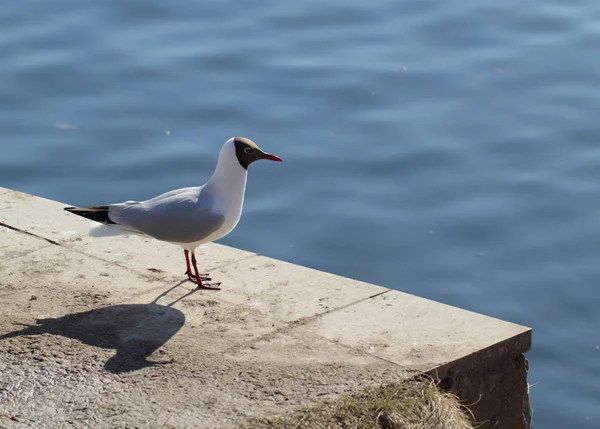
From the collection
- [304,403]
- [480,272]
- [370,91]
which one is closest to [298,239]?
[480,272]

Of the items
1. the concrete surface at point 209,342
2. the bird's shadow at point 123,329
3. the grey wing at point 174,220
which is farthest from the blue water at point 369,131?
the bird's shadow at point 123,329

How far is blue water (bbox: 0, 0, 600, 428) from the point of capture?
8836mm

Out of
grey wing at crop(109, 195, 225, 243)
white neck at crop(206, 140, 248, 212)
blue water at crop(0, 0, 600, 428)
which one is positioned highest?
white neck at crop(206, 140, 248, 212)

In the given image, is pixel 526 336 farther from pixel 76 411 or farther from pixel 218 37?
pixel 218 37

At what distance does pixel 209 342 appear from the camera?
509 cm

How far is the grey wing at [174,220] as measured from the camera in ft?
18.2

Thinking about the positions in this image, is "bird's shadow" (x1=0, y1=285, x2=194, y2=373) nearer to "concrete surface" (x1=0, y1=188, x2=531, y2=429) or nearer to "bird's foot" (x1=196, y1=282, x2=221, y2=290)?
"concrete surface" (x1=0, y1=188, x2=531, y2=429)

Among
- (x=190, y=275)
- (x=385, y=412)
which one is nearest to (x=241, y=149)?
(x=190, y=275)

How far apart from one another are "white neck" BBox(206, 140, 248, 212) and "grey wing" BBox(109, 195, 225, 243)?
86 millimetres

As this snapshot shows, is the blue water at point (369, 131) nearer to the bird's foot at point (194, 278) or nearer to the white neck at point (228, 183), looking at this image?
the bird's foot at point (194, 278)

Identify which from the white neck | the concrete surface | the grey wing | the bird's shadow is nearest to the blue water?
the concrete surface

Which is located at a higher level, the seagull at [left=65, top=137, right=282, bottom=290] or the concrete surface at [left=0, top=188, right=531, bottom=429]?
the seagull at [left=65, top=137, right=282, bottom=290]

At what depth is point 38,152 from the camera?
35.5ft

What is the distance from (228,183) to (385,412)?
1.74m
